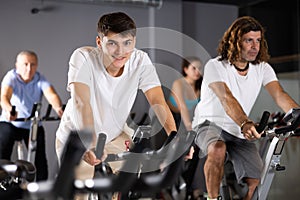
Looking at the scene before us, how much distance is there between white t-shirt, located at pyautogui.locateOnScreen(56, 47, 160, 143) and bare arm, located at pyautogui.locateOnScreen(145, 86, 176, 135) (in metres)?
0.05

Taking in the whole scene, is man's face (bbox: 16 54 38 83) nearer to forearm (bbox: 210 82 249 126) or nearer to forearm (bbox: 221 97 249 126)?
forearm (bbox: 210 82 249 126)

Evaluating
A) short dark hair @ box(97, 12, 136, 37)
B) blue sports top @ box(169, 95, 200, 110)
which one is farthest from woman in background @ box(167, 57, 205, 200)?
short dark hair @ box(97, 12, 136, 37)

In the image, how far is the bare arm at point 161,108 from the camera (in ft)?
12.1

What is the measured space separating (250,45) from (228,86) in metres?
0.36

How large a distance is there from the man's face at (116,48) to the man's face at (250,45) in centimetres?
103

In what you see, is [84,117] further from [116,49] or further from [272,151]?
[272,151]

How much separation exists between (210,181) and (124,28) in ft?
4.57

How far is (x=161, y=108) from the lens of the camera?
369 centimetres

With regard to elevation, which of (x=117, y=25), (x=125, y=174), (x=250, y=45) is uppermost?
(x=117, y=25)

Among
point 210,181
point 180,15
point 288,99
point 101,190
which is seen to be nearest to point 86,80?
point 101,190

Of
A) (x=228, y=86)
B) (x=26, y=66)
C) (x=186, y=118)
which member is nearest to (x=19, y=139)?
(x=26, y=66)

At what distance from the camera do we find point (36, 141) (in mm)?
4625

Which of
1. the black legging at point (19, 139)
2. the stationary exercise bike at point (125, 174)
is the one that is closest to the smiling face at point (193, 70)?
the black legging at point (19, 139)

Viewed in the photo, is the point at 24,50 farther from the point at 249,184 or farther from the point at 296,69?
the point at 296,69
